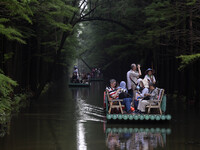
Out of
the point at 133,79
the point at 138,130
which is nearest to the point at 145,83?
the point at 133,79

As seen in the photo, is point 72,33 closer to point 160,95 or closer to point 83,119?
point 83,119

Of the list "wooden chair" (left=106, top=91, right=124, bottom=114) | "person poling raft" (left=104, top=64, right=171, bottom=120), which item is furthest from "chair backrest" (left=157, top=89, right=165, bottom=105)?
"wooden chair" (left=106, top=91, right=124, bottom=114)

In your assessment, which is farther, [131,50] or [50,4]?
[131,50]

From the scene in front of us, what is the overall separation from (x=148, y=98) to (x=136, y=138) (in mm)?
4695

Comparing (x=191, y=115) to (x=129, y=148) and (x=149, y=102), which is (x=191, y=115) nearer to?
(x=149, y=102)

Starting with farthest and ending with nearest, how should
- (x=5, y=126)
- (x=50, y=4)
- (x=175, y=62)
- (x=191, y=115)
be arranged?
(x=175, y=62) < (x=50, y=4) < (x=191, y=115) < (x=5, y=126)

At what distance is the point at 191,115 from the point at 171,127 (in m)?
3.72

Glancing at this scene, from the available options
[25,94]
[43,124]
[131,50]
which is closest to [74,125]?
[43,124]

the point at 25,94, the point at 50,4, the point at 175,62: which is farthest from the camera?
the point at 175,62

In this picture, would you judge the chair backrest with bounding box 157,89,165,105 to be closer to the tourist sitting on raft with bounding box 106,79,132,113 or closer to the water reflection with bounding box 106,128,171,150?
the tourist sitting on raft with bounding box 106,79,132,113

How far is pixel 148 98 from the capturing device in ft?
51.2

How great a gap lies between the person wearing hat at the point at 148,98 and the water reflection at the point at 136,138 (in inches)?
91.9

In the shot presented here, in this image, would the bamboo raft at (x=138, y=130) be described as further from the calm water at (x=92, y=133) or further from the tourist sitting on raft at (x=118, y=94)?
the tourist sitting on raft at (x=118, y=94)

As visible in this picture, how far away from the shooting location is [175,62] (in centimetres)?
2961
